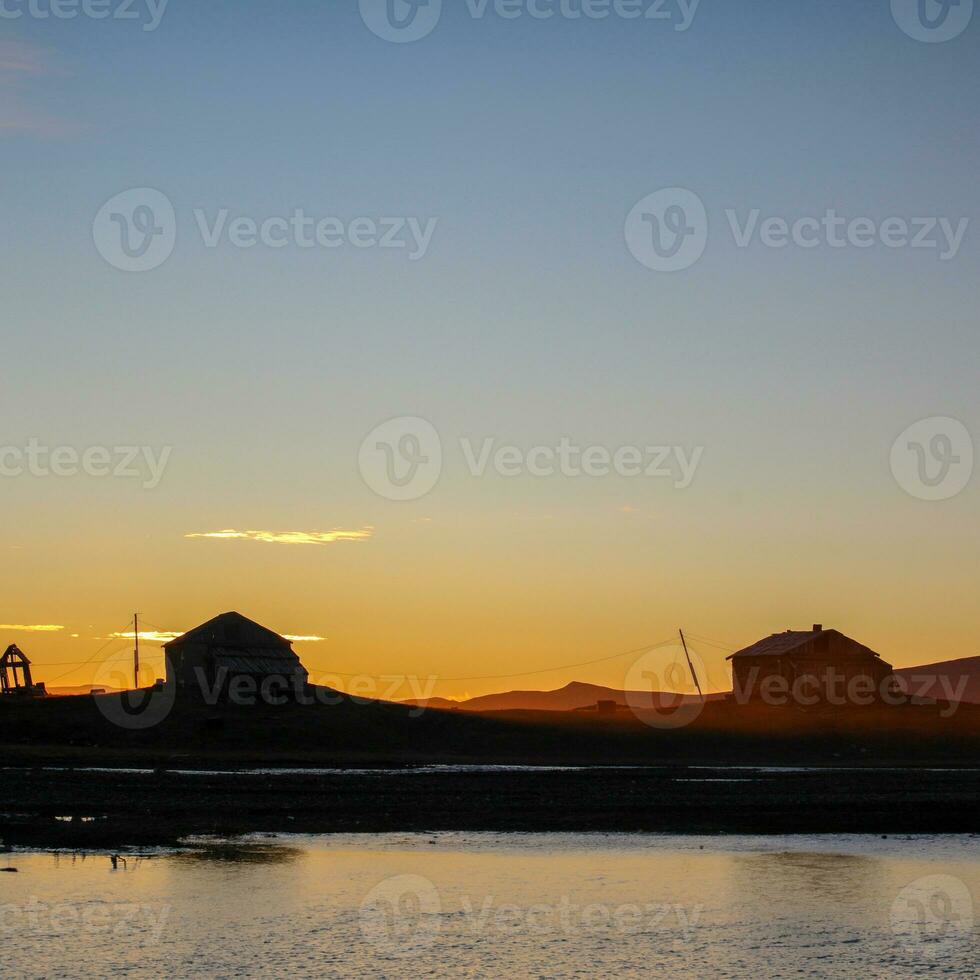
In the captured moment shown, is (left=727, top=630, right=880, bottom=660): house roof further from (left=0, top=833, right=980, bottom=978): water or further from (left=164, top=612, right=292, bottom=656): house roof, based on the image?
(left=0, top=833, right=980, bottom=978): water

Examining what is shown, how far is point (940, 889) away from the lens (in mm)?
27547

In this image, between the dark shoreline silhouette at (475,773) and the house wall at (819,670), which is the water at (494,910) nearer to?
the dark shoreline silhouette at (475,773)

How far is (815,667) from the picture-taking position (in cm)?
10275

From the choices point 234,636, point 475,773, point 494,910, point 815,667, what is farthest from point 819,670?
point 494,910

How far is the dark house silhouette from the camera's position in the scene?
95.2 m

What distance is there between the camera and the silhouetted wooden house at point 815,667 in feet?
336

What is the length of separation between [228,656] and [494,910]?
74241 mm

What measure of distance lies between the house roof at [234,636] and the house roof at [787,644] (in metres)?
36.3

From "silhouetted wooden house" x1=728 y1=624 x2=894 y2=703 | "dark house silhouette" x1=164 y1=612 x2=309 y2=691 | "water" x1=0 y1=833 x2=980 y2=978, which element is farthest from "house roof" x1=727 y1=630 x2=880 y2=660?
"water" x1=0 y1=833 x2=980 y2=978

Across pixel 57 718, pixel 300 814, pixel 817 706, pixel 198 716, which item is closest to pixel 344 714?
pixel 198 716

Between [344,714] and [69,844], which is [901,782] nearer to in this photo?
[69,844]

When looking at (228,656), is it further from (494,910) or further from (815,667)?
(494,910)

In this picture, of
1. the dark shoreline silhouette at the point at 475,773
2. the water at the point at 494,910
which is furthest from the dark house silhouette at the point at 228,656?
the water at the point at 494,910

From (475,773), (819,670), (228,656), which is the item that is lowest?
(475,773)
